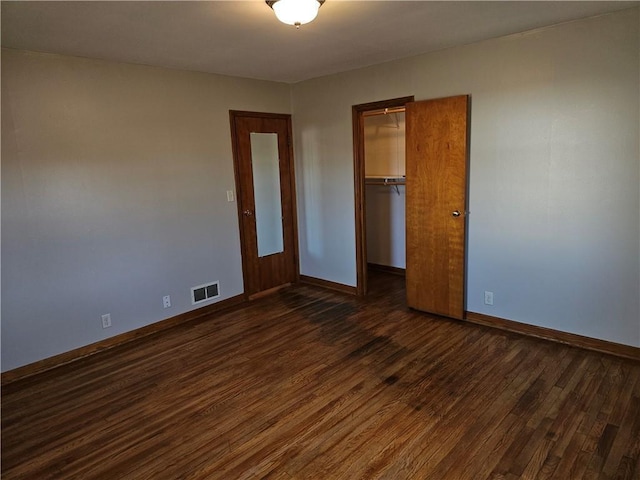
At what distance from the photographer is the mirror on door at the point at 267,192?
15.4 feet

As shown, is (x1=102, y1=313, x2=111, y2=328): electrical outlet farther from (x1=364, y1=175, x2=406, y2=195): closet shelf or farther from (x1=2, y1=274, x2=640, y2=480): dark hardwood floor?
(x1=364, y1=175, x2=406, y2=195): closet shelf

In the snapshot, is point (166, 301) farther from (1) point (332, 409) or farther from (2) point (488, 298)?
(2) point (488, 298)

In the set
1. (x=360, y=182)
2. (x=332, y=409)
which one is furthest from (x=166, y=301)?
(x=360, y=182)

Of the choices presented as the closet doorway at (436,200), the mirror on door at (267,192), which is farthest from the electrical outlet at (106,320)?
the closet doorway at (436,200)

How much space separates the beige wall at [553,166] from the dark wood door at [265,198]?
1.43m

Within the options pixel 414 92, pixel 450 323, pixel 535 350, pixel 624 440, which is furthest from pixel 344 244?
pixel 624 440

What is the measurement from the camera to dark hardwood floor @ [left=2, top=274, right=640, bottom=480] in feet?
6.88

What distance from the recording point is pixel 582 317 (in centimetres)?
318

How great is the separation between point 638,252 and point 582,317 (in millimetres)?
630

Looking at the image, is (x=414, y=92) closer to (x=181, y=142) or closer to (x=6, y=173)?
(x=181, y=142)


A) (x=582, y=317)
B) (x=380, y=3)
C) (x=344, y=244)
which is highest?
(x=380, y=3)

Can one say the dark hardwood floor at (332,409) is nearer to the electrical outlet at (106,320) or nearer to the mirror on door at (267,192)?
the electrical outlet at (106,320)

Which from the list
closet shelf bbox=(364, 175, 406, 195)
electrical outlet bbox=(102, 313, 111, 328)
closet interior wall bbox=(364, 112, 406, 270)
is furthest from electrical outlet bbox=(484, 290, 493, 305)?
electrical outlet bbox=(102, 313, 111, 328)

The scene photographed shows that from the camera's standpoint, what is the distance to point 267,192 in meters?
4.84
